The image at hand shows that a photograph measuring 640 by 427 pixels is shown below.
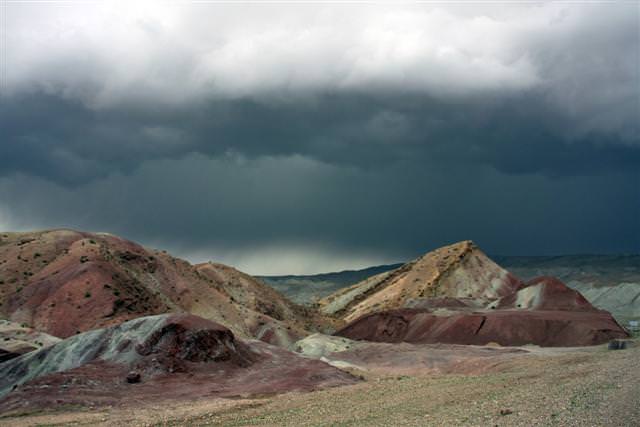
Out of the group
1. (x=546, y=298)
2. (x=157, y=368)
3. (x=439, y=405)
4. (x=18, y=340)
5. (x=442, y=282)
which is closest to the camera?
(x=439, y=405)

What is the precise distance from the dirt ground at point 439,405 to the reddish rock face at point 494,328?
117 ft

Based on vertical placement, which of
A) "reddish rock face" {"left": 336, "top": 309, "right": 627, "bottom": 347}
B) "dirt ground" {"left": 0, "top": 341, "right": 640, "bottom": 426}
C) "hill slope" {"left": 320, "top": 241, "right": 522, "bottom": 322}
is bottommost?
"dirt ground" {"left": 0, "top": 341, "right": 640, "bottom": 426}

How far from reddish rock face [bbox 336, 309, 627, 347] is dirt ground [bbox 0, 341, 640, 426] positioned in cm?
3574

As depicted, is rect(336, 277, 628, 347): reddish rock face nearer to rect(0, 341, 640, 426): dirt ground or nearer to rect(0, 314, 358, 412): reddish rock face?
rect(0, 341, 640, 426): dirt ground

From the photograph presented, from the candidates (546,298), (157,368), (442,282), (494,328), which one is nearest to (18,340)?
(157,368)

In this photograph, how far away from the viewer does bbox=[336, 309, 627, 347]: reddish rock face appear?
76.3m

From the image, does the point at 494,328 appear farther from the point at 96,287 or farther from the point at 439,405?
the point at 439,405

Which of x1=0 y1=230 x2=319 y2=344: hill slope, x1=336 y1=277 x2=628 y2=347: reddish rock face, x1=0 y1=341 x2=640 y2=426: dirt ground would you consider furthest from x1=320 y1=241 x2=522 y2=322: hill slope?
x1=0 y1=341 x2=640 y2=426: dirt ground

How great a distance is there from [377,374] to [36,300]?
38285 millimetres

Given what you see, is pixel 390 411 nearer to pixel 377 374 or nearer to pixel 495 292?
pixel 377 374

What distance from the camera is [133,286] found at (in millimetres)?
76062

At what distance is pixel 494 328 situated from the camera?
8362 centimetres

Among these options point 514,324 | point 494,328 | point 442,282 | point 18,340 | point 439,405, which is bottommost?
point 439,405

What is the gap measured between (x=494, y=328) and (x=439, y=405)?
5774 centimetres
